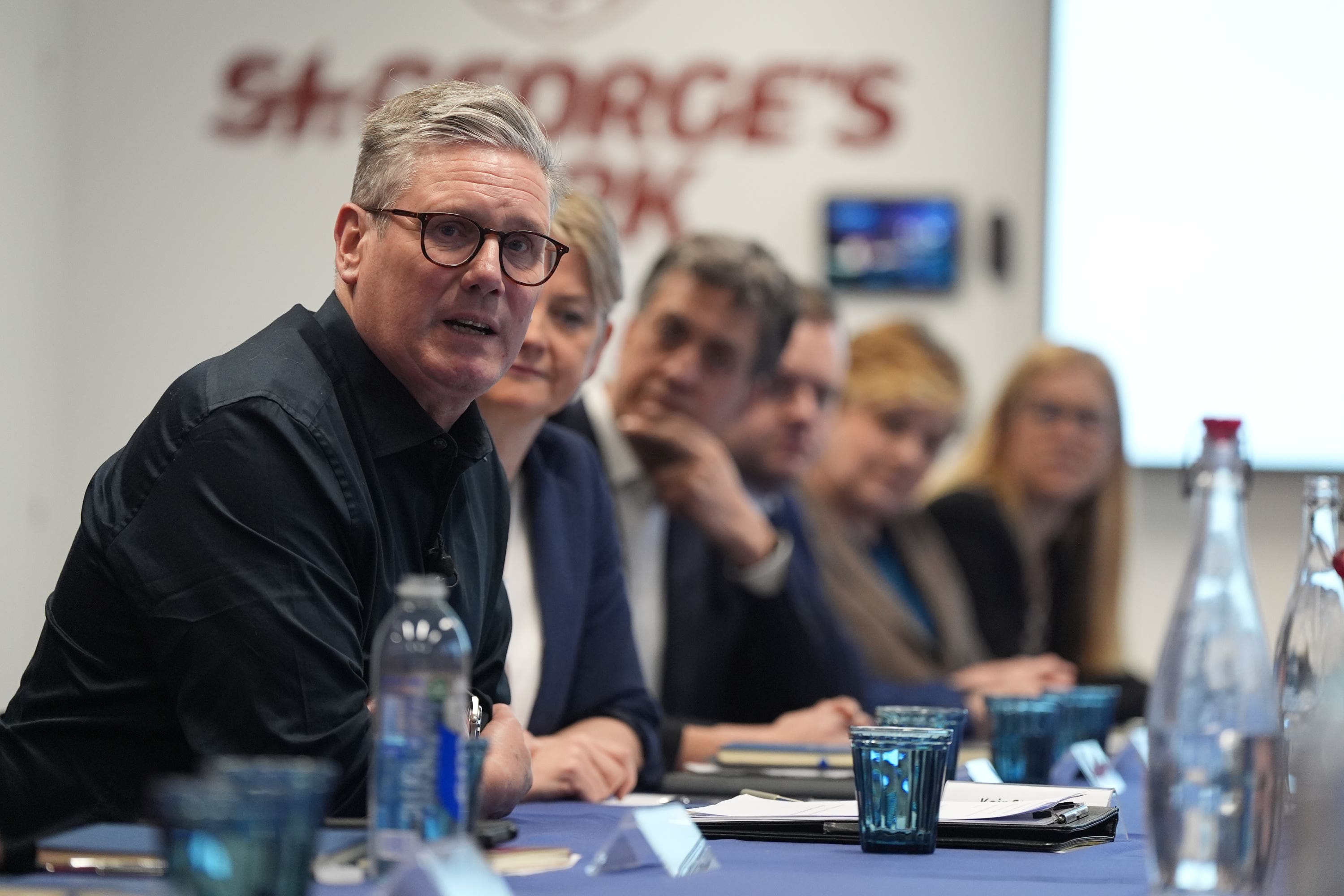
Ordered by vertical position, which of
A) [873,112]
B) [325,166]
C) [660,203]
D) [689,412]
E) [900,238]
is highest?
[873,112]

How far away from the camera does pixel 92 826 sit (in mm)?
1011

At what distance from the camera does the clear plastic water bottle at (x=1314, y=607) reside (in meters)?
1.25

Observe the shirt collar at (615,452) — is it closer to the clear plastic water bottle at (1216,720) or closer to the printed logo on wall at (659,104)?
the clear plastic water bottle at (1216,720)

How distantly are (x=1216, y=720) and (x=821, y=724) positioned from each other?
128 cm

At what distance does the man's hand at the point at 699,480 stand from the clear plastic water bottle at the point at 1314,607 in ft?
4.85

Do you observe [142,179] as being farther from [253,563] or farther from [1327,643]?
Result: [1327,643]

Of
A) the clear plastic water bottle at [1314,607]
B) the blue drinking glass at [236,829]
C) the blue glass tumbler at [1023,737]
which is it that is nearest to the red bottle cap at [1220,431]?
the clear plastic water bottle at [1314,607]

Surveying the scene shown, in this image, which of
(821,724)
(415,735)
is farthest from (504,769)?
(821,724)

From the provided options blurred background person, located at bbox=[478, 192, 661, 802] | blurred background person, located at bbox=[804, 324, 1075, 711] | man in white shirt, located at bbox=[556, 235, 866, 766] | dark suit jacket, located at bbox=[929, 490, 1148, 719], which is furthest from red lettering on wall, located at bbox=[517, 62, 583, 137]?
blurred background person, located at bbox=[478, 192, 661, 802]

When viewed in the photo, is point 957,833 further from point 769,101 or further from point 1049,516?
point 769,101

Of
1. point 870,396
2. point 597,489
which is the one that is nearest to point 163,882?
point 597,489

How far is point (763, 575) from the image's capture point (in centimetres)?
282

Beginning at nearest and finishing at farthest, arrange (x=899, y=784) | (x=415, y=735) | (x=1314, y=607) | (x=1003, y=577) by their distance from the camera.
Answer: (x=415, y=735), (x=899, y=784), (x=1314, y=607), (x=1003, y=577)

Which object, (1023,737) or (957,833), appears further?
(1023,737)
